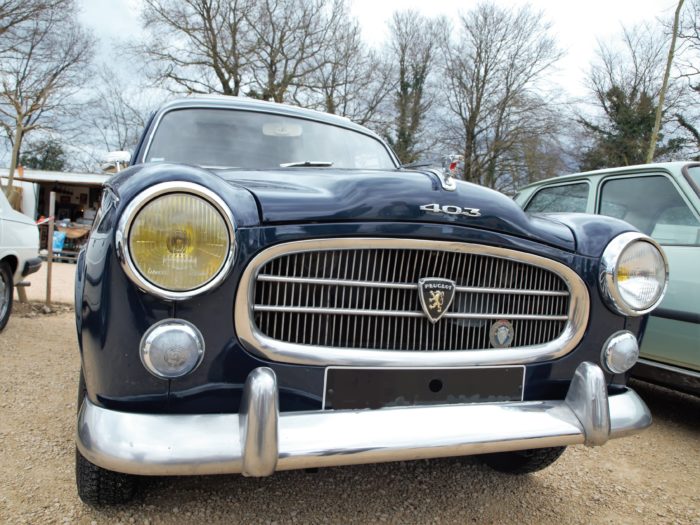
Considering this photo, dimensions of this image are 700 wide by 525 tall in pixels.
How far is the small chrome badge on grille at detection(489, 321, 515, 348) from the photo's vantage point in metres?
1.73

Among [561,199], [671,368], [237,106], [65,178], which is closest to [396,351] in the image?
[237,106]

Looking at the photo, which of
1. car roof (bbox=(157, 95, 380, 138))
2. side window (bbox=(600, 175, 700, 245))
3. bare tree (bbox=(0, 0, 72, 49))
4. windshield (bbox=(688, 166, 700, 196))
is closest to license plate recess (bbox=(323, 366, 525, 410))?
car roof (bbox=(157, 95, 380, 138))

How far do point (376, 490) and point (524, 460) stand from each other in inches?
27.2

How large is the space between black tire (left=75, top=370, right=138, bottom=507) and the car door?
9.51 feet

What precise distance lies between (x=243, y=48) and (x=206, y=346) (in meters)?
19.8

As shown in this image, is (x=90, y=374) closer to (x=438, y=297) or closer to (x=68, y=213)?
(x=438, y=297)

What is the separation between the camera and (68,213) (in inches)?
693

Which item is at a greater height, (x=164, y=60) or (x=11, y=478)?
(x=164, y=60)

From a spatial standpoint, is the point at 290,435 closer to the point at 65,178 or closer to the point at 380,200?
the point at 380,200

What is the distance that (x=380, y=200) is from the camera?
1.50 m

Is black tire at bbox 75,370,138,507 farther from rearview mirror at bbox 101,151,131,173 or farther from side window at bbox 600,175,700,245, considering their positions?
side window at bbox 600,175,700,245

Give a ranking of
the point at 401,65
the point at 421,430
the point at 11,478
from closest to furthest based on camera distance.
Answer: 1. the point at 421,430
2. the point at 11,478
3. the point at 401,65

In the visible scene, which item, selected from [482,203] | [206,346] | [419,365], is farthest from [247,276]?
[482,203]

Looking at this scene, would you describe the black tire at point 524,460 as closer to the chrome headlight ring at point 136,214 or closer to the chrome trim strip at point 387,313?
the chrome trim strip at point 387,313
